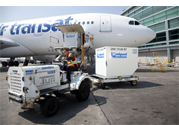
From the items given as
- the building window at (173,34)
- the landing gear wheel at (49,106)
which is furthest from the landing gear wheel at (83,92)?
the building window at (173,34)

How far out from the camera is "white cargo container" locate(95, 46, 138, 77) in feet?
19.7

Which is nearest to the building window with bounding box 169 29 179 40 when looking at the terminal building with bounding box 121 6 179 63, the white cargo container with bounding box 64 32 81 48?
the terminal building with bounding box 121 6 179 63

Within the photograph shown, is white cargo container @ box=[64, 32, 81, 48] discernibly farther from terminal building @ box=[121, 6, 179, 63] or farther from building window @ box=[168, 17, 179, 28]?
building window @ box=[168, 17, 179, 28]

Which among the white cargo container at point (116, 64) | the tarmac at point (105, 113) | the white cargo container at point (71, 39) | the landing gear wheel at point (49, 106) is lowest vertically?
the tarmac at point (105, 113)

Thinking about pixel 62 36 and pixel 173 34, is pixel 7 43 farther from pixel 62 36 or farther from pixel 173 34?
pixel 173 34

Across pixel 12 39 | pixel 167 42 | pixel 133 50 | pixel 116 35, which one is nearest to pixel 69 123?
pixel 133 50

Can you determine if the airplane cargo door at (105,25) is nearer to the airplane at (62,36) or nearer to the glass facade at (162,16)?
the airplane at (62,36)

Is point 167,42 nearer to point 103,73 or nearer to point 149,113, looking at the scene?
point 103,73

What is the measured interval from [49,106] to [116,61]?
417 cm

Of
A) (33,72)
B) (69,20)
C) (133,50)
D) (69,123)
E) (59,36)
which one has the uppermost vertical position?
(69,20)

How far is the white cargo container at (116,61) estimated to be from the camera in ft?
19.7

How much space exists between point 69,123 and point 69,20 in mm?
9594

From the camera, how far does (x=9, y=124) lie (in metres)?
2.77

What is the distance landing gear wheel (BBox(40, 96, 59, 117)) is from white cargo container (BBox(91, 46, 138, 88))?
10.1 ft
